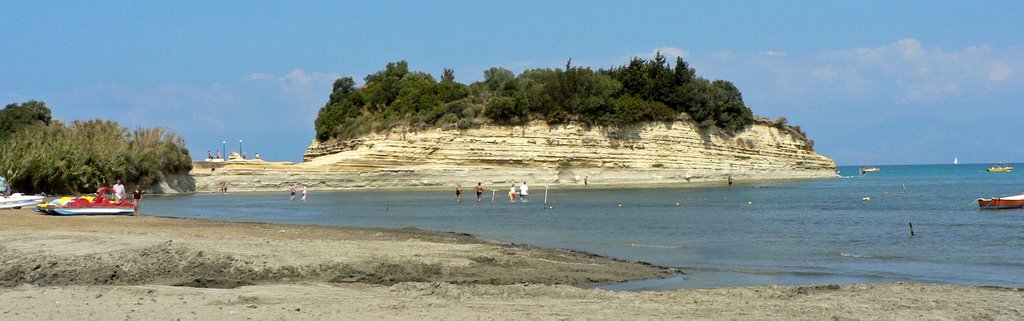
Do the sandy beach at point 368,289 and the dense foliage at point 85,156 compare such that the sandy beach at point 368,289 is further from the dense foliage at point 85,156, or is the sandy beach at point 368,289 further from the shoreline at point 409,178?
the shoreline at point 409,178

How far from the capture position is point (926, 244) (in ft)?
76.2

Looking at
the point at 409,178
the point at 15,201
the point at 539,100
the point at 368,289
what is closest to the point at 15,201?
the point at 15,201

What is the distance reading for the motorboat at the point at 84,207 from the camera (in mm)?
28136

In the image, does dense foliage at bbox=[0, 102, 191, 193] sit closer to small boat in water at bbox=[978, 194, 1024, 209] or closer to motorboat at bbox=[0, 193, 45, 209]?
motorboat at bbox=[0, 193, 45, 209]

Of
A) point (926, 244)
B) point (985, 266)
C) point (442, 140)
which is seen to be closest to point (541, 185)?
point (442, 140)

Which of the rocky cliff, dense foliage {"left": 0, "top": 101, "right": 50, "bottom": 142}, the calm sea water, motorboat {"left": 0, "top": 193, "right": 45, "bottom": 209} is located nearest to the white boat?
motorboat {"left": 0, "top": 193, "right": 45, "bottom": 209}

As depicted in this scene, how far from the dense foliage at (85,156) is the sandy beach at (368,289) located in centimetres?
3630

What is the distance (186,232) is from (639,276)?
35.0 feet

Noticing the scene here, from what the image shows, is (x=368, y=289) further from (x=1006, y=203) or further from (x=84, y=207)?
(x=1006, y=203)

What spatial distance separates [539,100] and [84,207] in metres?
48.7

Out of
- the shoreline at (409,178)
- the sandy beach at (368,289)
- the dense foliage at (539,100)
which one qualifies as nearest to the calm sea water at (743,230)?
the sandy beach at (368,289)

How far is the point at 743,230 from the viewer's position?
28375mm

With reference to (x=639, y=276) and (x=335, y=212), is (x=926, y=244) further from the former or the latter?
(x=335, y=212)

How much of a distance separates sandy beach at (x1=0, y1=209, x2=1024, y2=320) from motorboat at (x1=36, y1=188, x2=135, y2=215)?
9.43 meters
